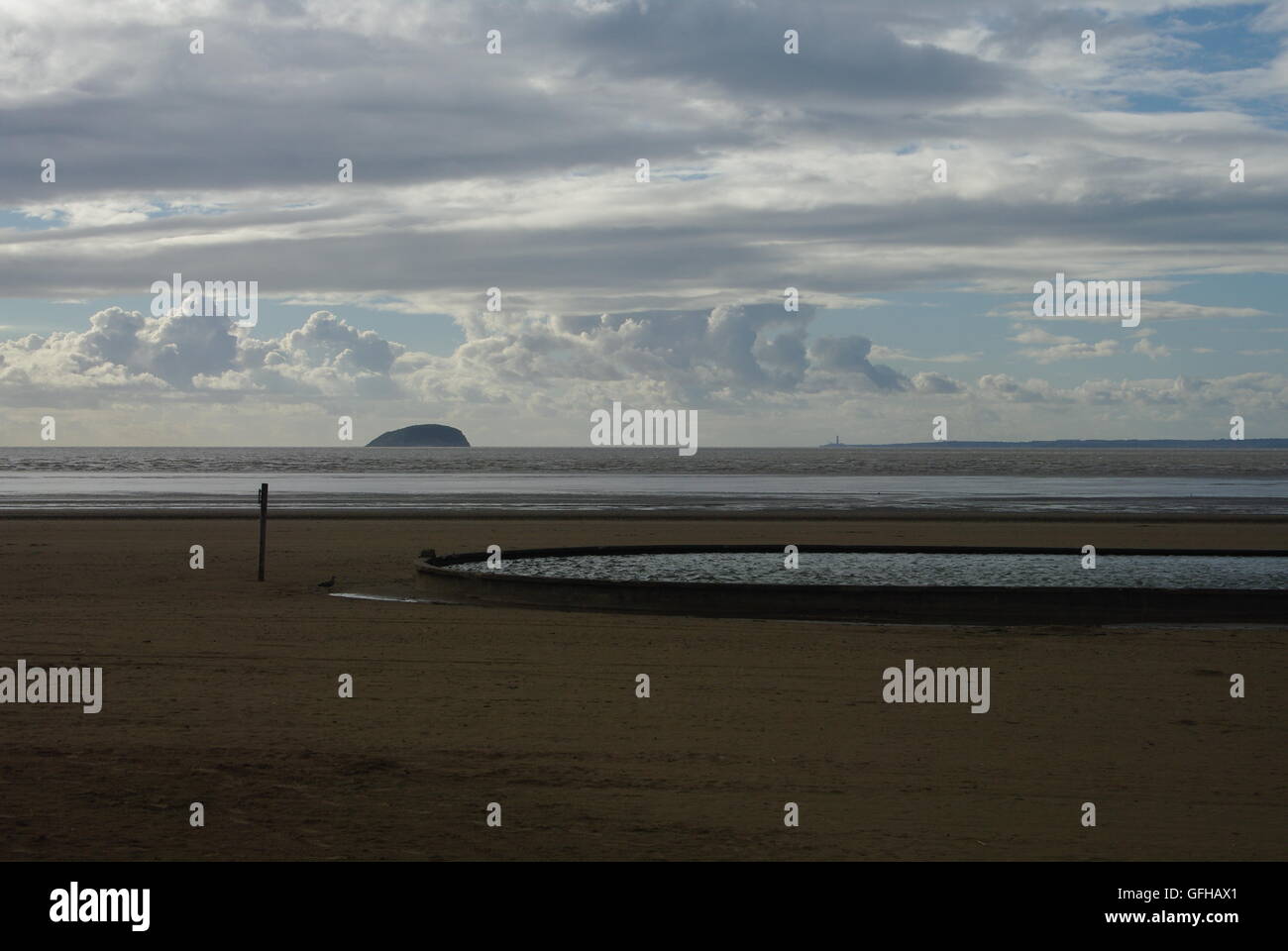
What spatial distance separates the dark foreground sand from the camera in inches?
305

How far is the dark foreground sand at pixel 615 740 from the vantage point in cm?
775

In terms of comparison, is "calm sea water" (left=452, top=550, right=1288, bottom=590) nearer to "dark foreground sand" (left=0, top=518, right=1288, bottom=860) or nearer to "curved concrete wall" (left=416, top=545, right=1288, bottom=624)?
"curved concrete wall" (left=416, top=545, right=1288, bottom=624)

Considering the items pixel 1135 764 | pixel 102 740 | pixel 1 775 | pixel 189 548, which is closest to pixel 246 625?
pixel 102 740

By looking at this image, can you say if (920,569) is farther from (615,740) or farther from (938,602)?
(615,740)

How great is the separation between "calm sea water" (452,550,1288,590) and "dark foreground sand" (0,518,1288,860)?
4195 mm

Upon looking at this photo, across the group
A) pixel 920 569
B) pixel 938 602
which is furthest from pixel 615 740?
pixel 920 569

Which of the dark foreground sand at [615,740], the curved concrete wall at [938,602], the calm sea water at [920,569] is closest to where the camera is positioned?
the dark foreground sand at [615,740]

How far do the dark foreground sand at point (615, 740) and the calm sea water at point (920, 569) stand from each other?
4.20 meters

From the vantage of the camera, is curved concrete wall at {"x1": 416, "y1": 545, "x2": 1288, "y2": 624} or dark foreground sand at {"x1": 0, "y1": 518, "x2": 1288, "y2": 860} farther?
curved concrete wall at {"x1": 416, "y1": 545, "x2": 1288, "y2": 624}

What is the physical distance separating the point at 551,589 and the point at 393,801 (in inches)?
391

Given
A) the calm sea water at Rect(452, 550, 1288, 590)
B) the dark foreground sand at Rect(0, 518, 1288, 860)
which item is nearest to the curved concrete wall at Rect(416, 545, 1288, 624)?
the dark foreground sand at Rect(0, 518, 1288, 860)

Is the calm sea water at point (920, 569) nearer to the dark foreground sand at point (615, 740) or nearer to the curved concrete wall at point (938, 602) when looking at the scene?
the curved concrete wall at point (938, 602)

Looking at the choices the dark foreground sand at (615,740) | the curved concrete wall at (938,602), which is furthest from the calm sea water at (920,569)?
the dark foreground sand at (615,740)

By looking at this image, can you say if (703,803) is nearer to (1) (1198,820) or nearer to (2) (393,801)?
(2) (393,801)
